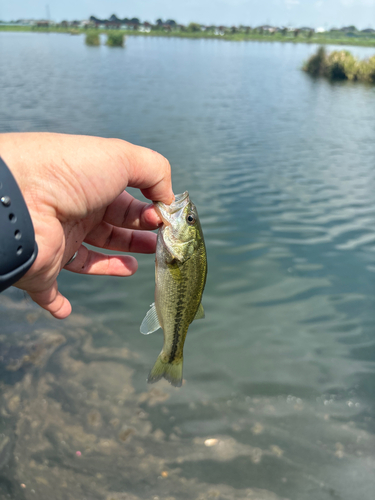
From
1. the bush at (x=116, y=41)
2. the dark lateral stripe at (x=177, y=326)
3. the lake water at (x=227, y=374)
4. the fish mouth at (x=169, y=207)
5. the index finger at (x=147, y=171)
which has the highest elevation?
the bush at (x=116, y=41)

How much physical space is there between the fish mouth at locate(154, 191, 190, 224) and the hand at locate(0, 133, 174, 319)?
57 millimetres

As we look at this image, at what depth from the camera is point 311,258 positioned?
27.0 feet

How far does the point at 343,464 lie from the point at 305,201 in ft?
26.4

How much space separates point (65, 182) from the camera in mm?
2561

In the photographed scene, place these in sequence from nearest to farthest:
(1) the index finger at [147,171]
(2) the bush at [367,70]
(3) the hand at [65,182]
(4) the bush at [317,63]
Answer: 1. (3) the hand at [65,182]
2. (1) the index finger at [147,171]
3. (2) the bush at [367,70]
4. (4) the bush at [317,63]

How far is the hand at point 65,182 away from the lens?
2.42m

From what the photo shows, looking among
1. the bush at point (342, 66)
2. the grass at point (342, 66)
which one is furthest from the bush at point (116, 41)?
the bush at point (342, 66)

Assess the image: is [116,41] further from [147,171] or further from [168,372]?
[168,372]

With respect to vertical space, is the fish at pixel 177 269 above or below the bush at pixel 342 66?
below

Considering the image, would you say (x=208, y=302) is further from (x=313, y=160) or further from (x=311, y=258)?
(x=313, y=160)

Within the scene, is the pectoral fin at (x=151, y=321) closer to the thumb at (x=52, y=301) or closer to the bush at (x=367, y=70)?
the thumb at (x=52, y=301)

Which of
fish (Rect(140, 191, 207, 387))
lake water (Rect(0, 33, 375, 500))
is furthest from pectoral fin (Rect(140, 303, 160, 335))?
lake water (Rect(0, 33, 375, 500))

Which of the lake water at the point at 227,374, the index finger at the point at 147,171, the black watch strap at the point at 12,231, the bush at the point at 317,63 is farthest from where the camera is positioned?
the bush at the point at 317,63

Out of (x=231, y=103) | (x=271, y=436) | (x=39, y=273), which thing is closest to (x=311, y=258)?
(x=271, y=436)
